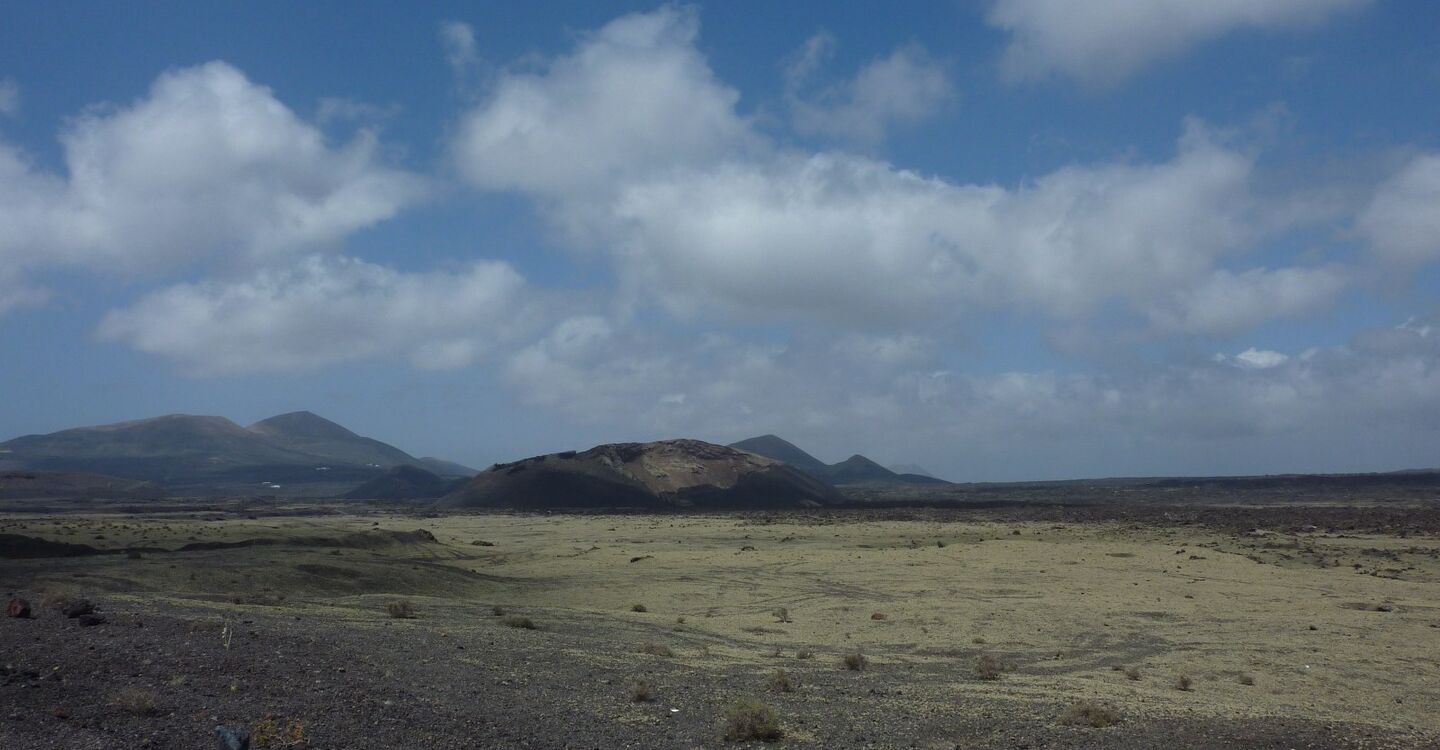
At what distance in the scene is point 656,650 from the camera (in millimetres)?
17297

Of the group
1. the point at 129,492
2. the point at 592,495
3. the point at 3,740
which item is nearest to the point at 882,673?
the point at 3,740

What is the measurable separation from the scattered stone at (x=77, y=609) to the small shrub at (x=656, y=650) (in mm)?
9034

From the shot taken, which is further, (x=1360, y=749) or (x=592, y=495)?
(x=592, y=495)

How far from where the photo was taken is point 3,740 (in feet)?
28.5

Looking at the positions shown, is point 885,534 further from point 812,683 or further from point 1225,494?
point 1225,494

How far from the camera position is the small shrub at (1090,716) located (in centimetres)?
1180

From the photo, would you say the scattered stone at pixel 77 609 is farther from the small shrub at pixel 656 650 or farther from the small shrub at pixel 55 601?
the small shrub at pixel 656 650

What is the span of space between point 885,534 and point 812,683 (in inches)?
1648

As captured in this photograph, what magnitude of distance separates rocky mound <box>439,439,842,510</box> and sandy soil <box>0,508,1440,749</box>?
61.2 m

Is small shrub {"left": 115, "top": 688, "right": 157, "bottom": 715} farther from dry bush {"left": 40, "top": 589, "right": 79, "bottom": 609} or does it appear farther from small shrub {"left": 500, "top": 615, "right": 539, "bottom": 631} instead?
small shrub {"left": 500, "top": 615, "right": 539, "bottom": 631}

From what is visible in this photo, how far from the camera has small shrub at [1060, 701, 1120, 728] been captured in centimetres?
1180

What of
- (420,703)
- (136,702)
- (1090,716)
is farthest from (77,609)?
(1090,716)

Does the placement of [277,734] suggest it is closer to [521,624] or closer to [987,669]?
[521,624]

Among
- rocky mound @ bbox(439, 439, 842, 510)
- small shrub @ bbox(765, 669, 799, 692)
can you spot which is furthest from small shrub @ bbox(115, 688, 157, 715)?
rocky mound @ bbox(439, 439, 842, 510)
